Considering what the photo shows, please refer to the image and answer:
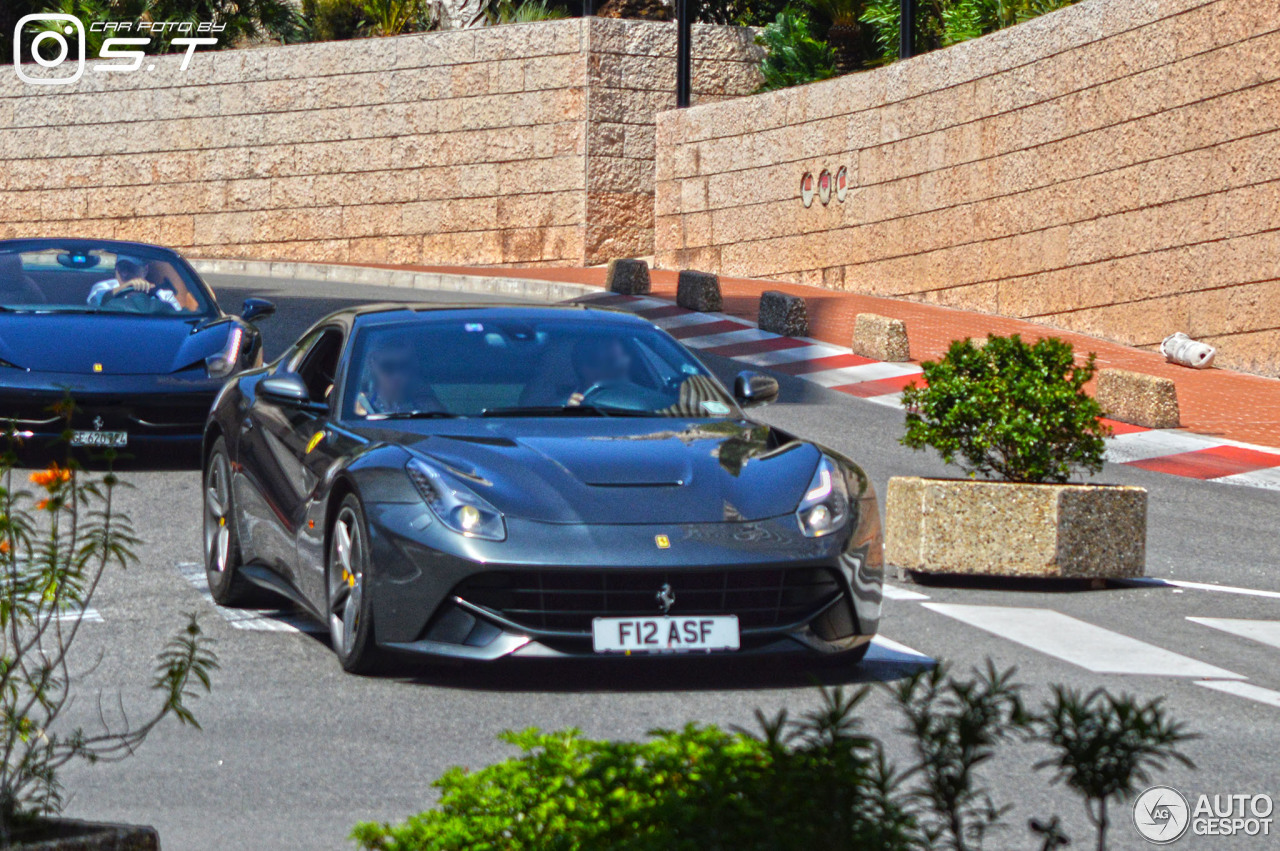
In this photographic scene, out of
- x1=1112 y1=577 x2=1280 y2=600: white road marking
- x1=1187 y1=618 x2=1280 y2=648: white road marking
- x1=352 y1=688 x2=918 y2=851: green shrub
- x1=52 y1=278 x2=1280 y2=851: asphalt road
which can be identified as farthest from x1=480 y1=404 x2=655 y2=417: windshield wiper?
x1=352 y1=688 x2=918 y2=851: green shrub

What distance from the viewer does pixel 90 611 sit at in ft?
23.9

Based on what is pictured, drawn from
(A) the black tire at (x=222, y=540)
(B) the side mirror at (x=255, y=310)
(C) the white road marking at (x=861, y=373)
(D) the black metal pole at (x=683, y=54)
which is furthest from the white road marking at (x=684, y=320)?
(A) the black tire at (x=222, y=540)

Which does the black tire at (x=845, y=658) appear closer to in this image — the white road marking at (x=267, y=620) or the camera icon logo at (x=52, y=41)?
the white road marking at (x=267, y=620)

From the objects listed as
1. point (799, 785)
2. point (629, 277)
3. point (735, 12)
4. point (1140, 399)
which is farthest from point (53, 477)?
point (735, 12)

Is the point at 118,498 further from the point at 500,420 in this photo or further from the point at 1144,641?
the point at 1144,641

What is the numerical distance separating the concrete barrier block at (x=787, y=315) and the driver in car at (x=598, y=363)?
12199 millimetres

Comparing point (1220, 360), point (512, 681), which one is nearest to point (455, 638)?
point (512, 681)

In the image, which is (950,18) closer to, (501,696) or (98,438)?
(98,438)

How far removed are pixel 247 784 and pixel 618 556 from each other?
1384 mm

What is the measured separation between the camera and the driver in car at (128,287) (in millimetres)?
11961

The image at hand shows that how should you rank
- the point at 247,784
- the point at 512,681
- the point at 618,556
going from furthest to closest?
the point at 512,681
the point at 618,556
the point at 247,784

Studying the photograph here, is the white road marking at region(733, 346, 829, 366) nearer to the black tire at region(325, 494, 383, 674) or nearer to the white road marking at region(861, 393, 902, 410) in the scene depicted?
the white road marking at region(861, 393, 902, 410)

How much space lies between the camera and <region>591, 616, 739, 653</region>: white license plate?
570 centimetres

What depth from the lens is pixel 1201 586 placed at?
855 centimetres
